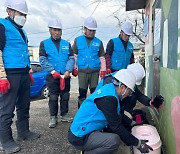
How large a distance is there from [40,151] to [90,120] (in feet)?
3.91

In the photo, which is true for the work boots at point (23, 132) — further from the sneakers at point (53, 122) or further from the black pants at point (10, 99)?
the sneakers at point (53, 122)

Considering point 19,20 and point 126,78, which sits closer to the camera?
point 126,78

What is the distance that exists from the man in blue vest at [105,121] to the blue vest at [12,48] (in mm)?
1256

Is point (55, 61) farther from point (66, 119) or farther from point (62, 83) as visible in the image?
point (66, 119)

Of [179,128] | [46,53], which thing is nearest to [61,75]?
[46,53]

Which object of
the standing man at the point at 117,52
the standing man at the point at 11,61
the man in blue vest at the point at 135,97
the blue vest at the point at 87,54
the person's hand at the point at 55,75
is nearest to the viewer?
the man in blue vest at the point at 135,97

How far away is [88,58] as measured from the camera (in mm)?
4551

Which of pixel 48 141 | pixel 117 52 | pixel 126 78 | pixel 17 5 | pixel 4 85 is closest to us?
pixel 126 78

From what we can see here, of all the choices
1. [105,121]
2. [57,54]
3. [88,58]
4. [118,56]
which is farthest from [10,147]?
[118,56]

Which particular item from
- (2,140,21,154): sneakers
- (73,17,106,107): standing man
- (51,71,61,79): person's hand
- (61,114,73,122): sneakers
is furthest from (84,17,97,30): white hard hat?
(2,140,21,154): sneakers

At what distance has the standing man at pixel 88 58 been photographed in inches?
179

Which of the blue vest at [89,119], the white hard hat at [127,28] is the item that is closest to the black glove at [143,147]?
the blue vest at [89,119]

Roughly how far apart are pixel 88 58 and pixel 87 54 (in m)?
0.07

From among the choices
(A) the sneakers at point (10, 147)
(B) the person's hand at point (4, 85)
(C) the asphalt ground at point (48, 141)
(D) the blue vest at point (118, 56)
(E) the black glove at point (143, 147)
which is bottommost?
(C) the asphalt ground at point (48, 141)
